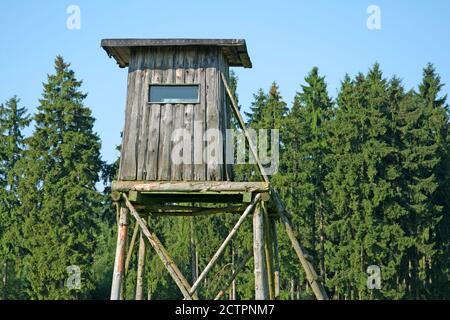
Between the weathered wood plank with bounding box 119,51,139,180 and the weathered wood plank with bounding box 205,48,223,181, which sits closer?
the weathered wood plank with bounding box 205,48,223,181

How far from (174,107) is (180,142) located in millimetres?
764

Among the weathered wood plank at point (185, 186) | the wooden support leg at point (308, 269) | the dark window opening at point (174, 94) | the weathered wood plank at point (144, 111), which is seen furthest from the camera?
the dark window opening at point (174, 94)

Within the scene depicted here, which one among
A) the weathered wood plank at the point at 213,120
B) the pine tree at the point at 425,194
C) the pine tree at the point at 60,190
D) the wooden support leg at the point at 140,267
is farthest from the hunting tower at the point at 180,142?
the pine tree at the point at 425,194

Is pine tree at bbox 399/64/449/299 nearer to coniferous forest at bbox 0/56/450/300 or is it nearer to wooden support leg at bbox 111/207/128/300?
coniferous forest at bbox 0/56/450/300

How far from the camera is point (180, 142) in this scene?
1631cm

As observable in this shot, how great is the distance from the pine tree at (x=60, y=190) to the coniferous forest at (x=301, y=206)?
0.21ft

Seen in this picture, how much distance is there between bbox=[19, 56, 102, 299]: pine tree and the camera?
1661 inches

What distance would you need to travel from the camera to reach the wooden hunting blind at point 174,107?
640 inches

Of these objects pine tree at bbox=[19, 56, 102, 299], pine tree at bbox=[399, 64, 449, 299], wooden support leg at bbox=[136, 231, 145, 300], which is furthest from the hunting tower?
pine tree at bbox=[399, 64, 449, 299]

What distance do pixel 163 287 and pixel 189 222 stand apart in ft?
12.7

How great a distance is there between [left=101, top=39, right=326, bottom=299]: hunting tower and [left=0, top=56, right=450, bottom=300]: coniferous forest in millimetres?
26472

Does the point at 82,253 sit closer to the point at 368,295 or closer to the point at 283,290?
the point at 283,290

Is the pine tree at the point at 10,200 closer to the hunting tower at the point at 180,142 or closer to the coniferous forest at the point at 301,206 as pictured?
the coniferous forest at the point at 301,206

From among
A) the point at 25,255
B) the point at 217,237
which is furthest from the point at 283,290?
the point at 25,255
